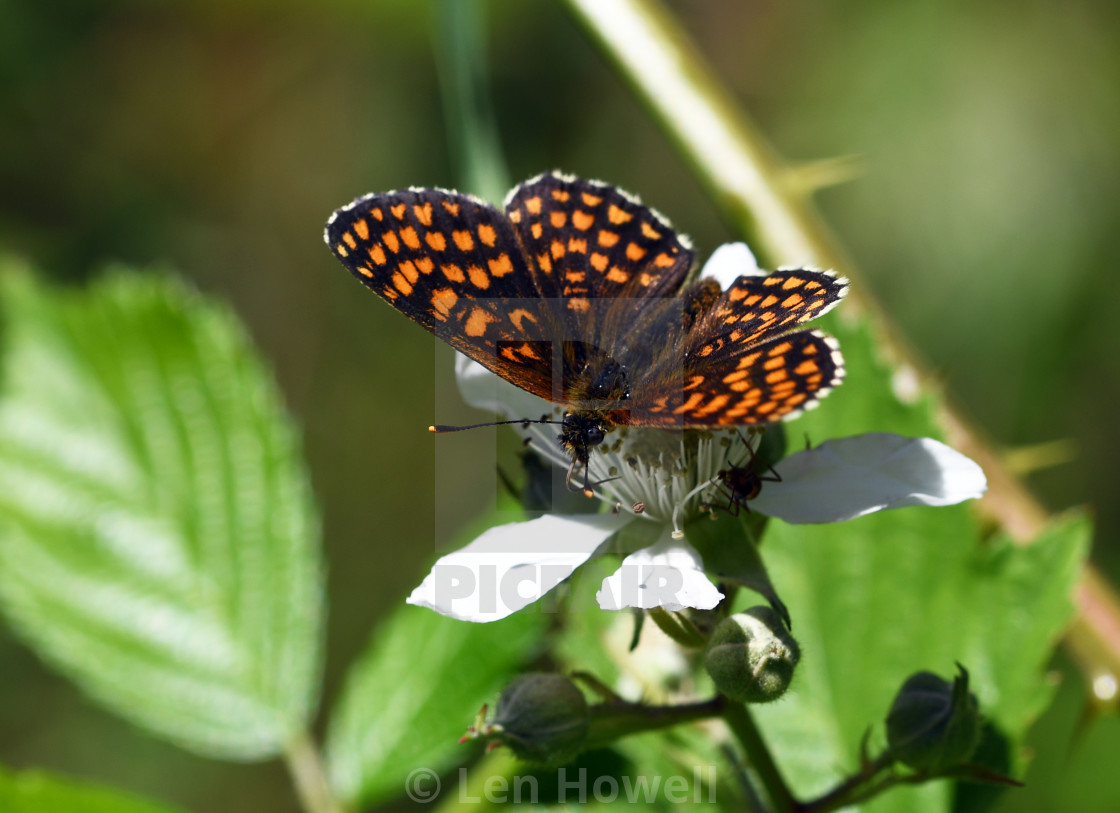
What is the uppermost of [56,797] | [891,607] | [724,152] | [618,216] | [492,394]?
[724,152]

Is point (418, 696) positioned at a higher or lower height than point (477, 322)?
lower

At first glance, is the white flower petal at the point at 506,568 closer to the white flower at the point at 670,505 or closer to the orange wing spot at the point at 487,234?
the white flower at the point at 670,505

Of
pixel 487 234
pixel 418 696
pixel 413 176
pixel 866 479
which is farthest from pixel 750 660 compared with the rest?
pixel 413 176

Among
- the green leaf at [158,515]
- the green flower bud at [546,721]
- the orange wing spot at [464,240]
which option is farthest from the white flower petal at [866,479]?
the green leaf at [158,515]

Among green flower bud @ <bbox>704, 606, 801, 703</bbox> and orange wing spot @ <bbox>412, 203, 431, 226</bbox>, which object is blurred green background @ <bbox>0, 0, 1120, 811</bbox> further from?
green flower bud @ <bbox>704, 606, 801, 703</bbox>

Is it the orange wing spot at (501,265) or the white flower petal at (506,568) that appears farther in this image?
the orange wing spot at (501,265)

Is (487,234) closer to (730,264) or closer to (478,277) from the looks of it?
(478,277)

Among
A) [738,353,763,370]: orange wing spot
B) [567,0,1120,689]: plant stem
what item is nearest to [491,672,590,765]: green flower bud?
[738,353,763,370]: orange wing spot
